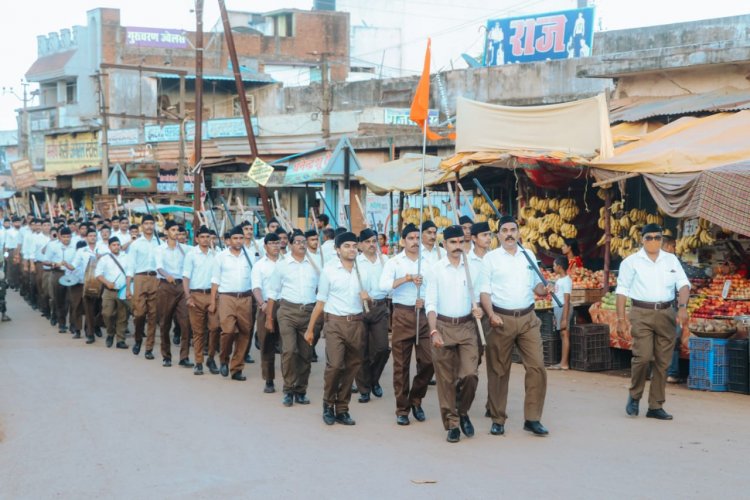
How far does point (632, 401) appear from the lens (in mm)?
10062

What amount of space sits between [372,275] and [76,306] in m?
9.06

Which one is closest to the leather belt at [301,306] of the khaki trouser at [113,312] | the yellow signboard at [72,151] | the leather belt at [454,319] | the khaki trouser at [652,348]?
the leather belt at [454,319]

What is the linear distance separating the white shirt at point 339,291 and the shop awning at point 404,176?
20.1 feet

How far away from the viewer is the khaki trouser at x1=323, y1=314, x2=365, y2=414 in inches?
394

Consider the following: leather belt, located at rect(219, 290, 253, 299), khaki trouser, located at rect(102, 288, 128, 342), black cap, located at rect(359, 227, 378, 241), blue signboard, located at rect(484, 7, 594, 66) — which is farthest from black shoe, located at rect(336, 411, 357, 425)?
blue signboard, located at rect(484, 7, 594, 66)

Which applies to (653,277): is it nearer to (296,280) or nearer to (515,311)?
(515,311)

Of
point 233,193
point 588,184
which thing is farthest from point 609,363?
point 233,193

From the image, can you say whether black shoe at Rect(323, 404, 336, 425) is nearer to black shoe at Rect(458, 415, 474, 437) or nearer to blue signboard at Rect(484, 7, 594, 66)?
black shoe at Rect(458, 415, 474, 437)

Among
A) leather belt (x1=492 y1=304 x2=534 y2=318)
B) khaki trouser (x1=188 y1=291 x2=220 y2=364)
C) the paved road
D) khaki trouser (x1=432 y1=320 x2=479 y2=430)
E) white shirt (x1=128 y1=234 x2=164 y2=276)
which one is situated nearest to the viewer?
the paved road

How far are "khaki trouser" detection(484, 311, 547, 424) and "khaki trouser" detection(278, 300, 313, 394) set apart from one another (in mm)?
2450

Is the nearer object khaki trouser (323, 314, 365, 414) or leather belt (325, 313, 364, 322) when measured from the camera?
khaki trouser (323, 314, 365, 414)

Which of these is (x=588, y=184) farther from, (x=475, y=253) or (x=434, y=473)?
(x=434, y=473)

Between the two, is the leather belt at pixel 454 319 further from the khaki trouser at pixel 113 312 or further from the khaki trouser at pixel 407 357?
the khaki trouser at pixel 113 312

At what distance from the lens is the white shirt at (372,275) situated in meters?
11.0
